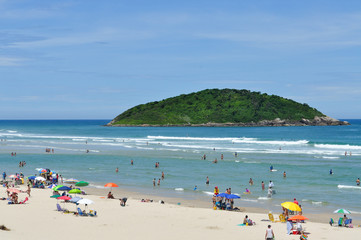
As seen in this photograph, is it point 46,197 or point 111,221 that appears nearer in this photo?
point 111,221

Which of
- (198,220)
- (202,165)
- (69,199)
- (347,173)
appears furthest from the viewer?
(202,165)

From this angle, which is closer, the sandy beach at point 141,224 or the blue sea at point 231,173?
the sandy beach at point 141,224

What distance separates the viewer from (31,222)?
71.8 ft

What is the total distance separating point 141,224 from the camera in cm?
2273

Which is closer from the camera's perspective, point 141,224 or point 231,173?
point 141,224

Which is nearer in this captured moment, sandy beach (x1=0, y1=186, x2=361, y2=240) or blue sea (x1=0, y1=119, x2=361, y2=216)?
sandy beach (x1=0, y1=186, x2=361, y2=240)

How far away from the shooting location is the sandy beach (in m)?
20.2

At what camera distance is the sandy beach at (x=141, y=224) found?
66.4ft

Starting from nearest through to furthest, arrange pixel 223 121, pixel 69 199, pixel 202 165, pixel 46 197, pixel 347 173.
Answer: pixel 69 199, pixel 46 197, pixel 347 173, pixel 202 165, pixel 223 121

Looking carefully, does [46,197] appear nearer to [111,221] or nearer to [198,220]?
[111,221]

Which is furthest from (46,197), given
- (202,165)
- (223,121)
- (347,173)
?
(223,121)

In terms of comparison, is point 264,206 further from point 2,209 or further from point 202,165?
point 202,165

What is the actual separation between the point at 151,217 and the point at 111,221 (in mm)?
2473

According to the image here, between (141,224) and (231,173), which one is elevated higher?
(231,173)
